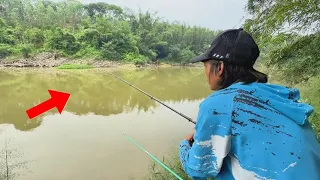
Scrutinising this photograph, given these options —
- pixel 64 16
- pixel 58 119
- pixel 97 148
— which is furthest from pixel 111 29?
pixel 97 148

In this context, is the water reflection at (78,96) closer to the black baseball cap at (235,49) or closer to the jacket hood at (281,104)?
the black baseball cap at (235,49)

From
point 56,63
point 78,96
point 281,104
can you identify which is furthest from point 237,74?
point 56,63

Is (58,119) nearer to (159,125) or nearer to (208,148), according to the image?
(159,125)

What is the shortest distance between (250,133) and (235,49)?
11.7 inches

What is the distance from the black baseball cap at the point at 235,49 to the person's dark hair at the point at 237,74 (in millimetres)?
21

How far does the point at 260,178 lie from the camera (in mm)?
823

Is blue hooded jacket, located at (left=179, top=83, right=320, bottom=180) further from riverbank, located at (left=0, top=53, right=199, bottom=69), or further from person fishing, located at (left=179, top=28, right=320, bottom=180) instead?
riverbank, located at (left=0, top=53, right=199, bottom=69)

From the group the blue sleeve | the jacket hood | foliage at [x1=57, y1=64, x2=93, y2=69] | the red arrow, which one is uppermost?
the jacket hood

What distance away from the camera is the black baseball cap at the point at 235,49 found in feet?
3.06

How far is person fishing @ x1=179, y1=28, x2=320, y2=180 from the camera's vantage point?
82 cm

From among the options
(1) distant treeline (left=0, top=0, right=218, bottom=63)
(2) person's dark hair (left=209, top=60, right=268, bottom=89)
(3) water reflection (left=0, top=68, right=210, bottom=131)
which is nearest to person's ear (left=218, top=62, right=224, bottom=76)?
(2) person's dark hair (left=209, top=60, right=268, bottom=89)

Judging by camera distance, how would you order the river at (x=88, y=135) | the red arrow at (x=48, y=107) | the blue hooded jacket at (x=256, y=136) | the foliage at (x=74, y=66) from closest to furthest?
the blue hooded jacket at (x=256, y=136), the river at (x=88, y=135), the red arrow at (x=48, y=107), the foliage at (x=74, y=66)

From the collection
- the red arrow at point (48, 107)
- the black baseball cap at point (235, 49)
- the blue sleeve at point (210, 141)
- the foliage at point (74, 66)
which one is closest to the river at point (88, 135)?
the red arrow at point (48, 107)

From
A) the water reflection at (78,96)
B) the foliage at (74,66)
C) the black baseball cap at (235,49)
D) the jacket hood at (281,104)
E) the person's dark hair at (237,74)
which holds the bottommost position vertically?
the foliage at (74,66)
